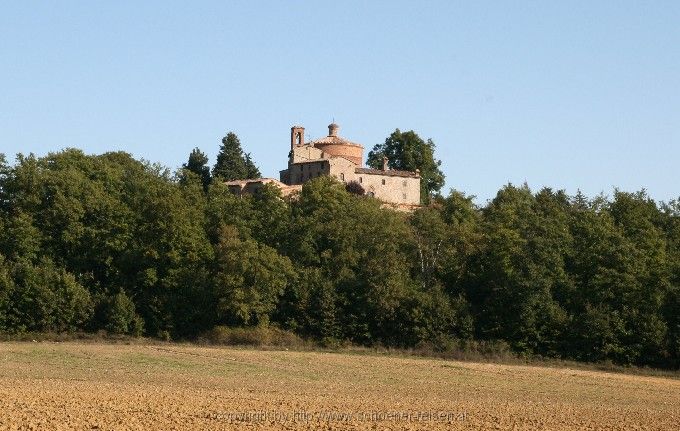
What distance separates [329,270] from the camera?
3051 inches

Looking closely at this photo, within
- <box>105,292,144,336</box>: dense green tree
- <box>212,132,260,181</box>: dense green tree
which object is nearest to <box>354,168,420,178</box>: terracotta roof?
<box>212,132,260,181</box>: dense green tree

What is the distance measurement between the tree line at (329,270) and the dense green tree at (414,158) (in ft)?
146

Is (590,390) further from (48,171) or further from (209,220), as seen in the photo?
(48,171)

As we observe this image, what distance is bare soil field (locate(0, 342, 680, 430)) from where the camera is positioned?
27.6 metres

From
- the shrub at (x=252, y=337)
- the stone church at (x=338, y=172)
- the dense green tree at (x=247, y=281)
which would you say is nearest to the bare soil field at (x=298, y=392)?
the shrub at (x=252, y=337)

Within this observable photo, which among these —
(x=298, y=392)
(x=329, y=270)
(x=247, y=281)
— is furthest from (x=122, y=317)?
(x=298, y=392)

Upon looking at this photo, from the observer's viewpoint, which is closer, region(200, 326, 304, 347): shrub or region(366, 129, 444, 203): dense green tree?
region(200, 326, 304, 347): shrub

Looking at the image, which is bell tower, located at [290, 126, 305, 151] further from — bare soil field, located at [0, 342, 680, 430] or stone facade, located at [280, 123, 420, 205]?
bare soil field, located at [0, 342, 680, 430]

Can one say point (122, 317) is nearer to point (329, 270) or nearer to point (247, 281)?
point (247, 281)

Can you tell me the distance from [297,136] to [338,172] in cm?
1312

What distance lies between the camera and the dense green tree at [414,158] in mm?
131875

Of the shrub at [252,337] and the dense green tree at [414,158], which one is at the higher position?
the dense green tree at [414,158]

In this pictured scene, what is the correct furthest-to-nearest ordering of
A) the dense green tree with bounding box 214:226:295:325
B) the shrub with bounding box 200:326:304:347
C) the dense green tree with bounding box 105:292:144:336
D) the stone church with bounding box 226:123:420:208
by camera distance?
the stone church with bounding box 226:123:420:208, the dense green tree with bounding box 214:226:295:325, the dense green tree with bounding box 105:292:144:336, the shrub with bounding box 200:326:304:347

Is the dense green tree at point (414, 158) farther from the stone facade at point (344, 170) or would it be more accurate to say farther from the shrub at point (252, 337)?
the shrub at point (252, 337)
